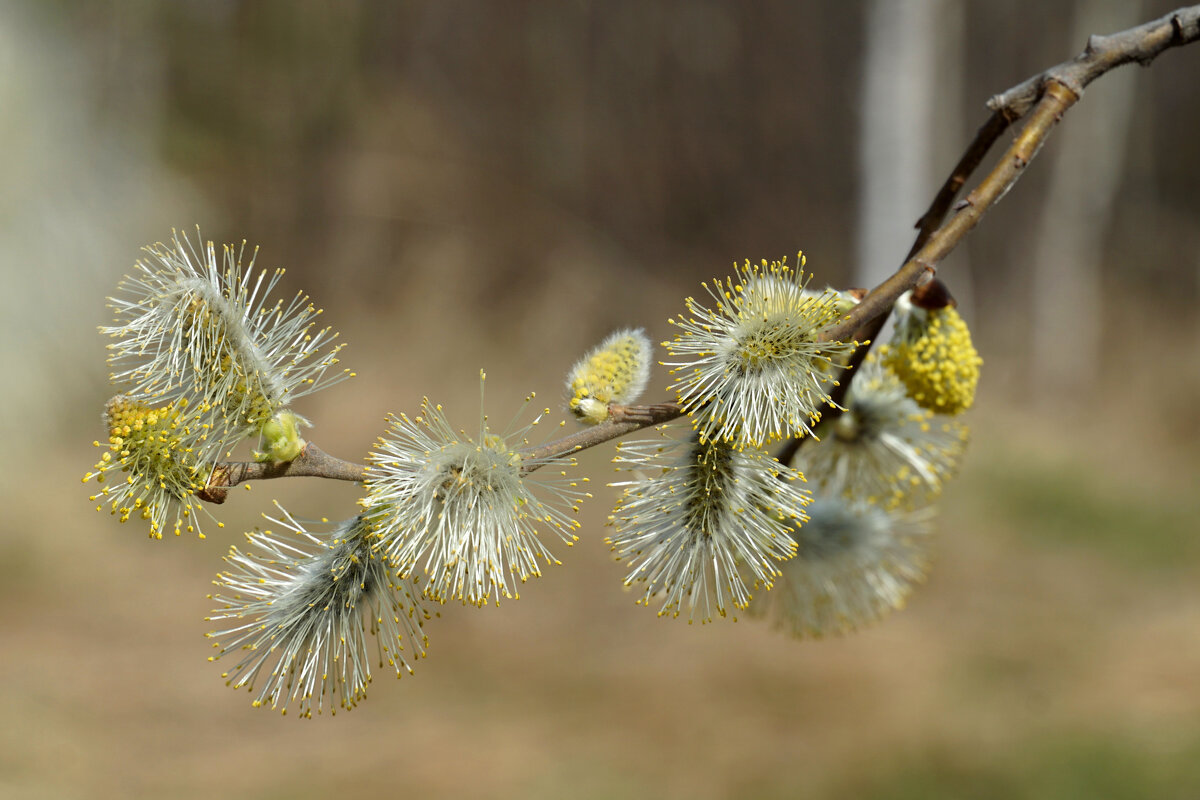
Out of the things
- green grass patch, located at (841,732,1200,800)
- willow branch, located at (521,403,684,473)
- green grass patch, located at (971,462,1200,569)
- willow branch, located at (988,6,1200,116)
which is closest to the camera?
willow branch, located at (521,403,684,473)

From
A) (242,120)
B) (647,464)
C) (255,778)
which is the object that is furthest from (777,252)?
(647,464)

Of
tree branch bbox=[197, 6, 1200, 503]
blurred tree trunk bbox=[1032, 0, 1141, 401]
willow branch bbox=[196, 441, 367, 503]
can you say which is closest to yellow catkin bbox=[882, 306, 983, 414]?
tree branch bbox=[197, 6, 1200, 503]

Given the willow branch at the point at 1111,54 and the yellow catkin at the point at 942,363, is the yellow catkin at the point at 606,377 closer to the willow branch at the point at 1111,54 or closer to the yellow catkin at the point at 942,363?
the yellow catkin at the point at 942,363

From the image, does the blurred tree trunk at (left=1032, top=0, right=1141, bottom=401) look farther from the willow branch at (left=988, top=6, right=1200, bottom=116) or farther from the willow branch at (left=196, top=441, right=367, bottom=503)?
the willow branch at (left=196, top=441, right=367, bottom=503)

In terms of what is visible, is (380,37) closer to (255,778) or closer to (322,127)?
(322,127)

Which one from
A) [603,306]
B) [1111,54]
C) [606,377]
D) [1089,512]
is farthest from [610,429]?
[603,306]

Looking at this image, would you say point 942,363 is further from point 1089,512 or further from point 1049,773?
point 1089,512

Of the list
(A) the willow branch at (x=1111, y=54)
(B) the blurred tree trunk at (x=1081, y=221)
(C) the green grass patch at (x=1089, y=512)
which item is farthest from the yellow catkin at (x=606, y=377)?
(B) the blurred tree trunk at (x=1081, y=221)
